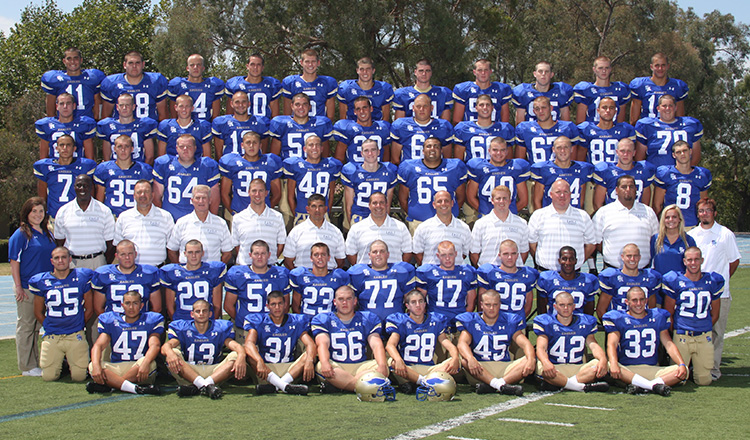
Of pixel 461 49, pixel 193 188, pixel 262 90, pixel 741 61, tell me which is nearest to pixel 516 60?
pixel 461 49

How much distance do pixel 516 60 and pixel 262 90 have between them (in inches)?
723

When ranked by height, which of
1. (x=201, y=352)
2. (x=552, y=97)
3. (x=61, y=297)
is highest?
(x=552, y=97)

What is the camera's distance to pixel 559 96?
26.9 feet

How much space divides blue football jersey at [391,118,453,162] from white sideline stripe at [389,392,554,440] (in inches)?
113

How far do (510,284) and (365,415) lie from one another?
190cm

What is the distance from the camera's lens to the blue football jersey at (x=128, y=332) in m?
5.95

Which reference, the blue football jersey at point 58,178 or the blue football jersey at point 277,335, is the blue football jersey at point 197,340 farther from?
the blue football jersey at point 58,178

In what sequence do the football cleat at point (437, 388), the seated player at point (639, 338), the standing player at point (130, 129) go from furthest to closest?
the standing player at point (130, 129) < the seated player at point (639, 338) < the football cleat at point (437, 388)

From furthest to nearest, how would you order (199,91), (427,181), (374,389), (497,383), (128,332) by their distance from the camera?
(199,91), (427,181), (128,332), (497,383), (374,389)

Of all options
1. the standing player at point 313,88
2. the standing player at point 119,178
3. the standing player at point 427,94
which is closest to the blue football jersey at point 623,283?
the standing player at point 427,94

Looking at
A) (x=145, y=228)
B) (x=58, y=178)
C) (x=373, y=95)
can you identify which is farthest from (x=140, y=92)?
(x=373, y=95)

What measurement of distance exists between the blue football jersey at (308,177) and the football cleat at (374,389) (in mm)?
2181

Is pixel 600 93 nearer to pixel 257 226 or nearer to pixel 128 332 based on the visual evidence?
pixel 257 226

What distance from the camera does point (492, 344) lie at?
602 cm
